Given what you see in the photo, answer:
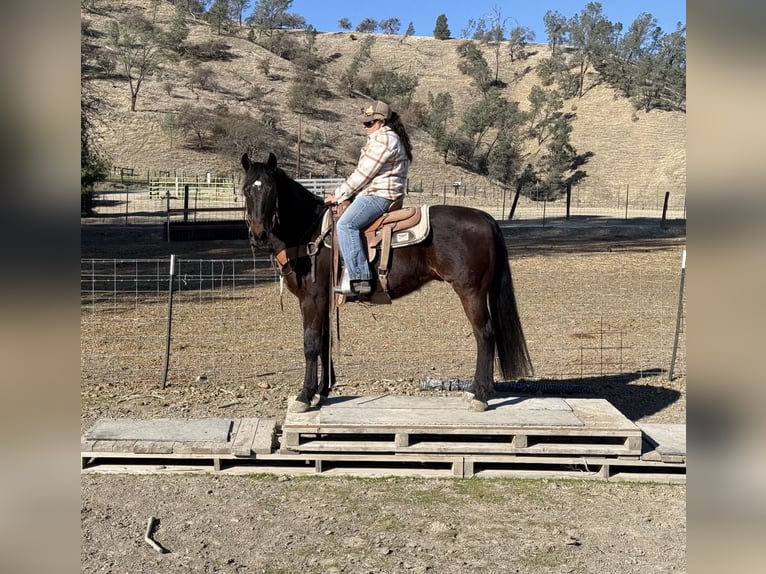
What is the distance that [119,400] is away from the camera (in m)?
7.89

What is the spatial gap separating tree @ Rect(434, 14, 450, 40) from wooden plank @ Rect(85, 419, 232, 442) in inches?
3618

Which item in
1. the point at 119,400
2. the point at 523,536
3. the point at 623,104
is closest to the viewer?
the point at 523,536

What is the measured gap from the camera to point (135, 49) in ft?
211

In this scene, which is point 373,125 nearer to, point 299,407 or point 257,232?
point 257,232

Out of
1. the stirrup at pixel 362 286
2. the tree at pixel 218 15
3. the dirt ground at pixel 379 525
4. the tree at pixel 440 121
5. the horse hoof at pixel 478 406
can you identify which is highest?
the tree at pixel 218 15

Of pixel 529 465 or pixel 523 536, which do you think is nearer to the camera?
pixel 523 536

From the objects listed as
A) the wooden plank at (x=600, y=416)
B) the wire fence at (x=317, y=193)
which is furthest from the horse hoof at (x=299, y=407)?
the wire fence at (x=317, y=193)

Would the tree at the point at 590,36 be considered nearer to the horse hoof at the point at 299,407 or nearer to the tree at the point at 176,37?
the tree at the point at 176,37

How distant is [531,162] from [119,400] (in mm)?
54464

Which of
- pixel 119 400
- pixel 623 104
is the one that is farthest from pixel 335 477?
pixel 623 104

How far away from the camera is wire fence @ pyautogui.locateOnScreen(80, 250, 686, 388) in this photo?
9.20 metres

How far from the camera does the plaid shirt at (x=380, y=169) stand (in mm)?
6094

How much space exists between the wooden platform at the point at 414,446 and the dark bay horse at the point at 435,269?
0.40 meters
